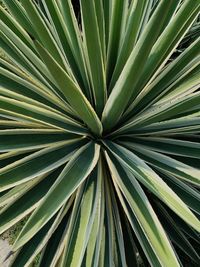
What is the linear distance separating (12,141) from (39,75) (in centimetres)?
40

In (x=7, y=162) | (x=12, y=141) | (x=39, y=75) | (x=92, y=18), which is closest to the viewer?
(x=92, y=18)

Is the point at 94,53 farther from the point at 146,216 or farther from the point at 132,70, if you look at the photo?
the point at 146,216

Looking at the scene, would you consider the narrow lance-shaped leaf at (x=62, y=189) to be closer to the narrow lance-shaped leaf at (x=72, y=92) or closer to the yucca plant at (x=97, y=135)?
the yucca plant at (x=97, y=135)

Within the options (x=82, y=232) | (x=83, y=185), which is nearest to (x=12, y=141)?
(x=83, y=185)

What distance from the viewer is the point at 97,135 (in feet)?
5.47

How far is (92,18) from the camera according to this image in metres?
1.29

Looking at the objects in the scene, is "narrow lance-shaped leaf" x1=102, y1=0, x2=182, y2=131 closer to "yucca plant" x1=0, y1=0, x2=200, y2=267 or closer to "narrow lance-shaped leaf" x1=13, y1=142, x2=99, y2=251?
"yucca plant" x1=0, y1=0, x2=200, y2=267

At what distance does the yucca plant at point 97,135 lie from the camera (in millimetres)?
1361

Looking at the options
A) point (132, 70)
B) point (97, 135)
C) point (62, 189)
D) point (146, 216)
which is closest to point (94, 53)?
point (132, 70)

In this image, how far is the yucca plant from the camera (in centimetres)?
136

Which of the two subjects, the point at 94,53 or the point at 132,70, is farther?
the point at 94,53

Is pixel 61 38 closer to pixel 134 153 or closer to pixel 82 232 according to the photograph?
pixel 134 153

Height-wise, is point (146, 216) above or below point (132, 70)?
below

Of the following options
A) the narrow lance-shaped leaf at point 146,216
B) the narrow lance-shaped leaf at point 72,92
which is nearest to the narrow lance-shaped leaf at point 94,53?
the narrow lance-shaped leaf at point 72,92
